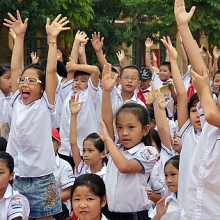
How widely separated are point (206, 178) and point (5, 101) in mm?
3089

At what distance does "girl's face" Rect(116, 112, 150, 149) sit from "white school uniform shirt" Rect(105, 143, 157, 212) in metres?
0.05

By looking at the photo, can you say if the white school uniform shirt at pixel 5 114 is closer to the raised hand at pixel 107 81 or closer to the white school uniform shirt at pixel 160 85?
the raised hand at pixel 107 81

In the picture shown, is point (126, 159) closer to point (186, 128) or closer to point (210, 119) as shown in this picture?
point (186, 128)

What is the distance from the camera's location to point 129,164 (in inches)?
145

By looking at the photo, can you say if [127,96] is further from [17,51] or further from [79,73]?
[17,51]

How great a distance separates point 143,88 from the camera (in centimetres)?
780

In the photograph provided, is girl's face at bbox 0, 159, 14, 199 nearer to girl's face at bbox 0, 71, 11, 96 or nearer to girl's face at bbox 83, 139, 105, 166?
girl's face at bbox 83, 139, 105, 166

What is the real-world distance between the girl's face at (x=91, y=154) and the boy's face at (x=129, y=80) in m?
1.39

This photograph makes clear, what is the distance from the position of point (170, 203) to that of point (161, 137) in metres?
0.91

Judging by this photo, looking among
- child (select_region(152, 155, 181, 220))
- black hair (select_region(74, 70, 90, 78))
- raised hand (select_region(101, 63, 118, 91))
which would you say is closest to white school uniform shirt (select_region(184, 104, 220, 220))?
child (select_region(152, 155, 181, 220))

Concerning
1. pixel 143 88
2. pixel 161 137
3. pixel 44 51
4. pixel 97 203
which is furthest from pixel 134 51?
pixel 97 203

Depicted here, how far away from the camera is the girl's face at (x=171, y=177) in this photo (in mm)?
4094

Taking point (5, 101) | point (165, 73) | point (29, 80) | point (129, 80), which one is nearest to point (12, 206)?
point (29, 80)

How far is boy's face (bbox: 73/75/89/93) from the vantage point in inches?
239
